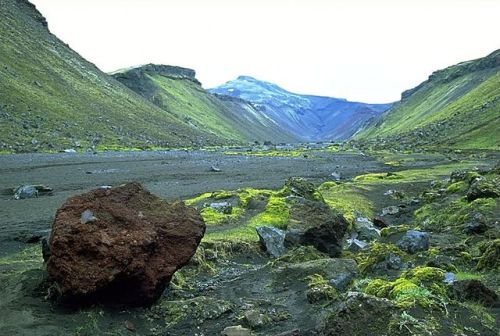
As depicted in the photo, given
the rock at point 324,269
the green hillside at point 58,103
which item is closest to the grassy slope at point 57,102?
the green hillside at point 58,103

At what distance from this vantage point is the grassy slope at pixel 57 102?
98125 mm

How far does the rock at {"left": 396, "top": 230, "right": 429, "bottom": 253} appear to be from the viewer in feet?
71.7

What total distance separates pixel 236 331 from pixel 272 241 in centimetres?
955

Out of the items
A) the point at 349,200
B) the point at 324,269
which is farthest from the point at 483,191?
the point at 324,269

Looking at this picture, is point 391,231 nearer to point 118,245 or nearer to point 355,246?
point 355,246

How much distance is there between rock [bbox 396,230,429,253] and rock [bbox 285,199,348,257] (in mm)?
2796

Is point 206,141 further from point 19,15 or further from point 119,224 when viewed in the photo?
point 119,224

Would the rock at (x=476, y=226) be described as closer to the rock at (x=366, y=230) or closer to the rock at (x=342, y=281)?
the rock at (x=366, y=230)

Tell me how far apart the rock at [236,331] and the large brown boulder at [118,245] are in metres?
2.89

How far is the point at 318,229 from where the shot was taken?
74.6 feet

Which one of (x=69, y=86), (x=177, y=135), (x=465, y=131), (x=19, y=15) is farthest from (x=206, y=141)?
(x=465, y=131)

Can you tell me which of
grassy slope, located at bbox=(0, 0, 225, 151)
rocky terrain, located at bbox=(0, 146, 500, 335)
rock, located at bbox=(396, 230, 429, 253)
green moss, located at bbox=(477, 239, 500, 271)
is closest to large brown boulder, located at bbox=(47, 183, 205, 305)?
rocky terrain, located at bbox=(0, 146, 500, 335)

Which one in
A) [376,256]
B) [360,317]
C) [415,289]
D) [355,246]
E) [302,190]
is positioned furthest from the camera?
[302,190]

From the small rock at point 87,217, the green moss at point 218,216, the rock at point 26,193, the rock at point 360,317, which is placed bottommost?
the rock at point 26,193
